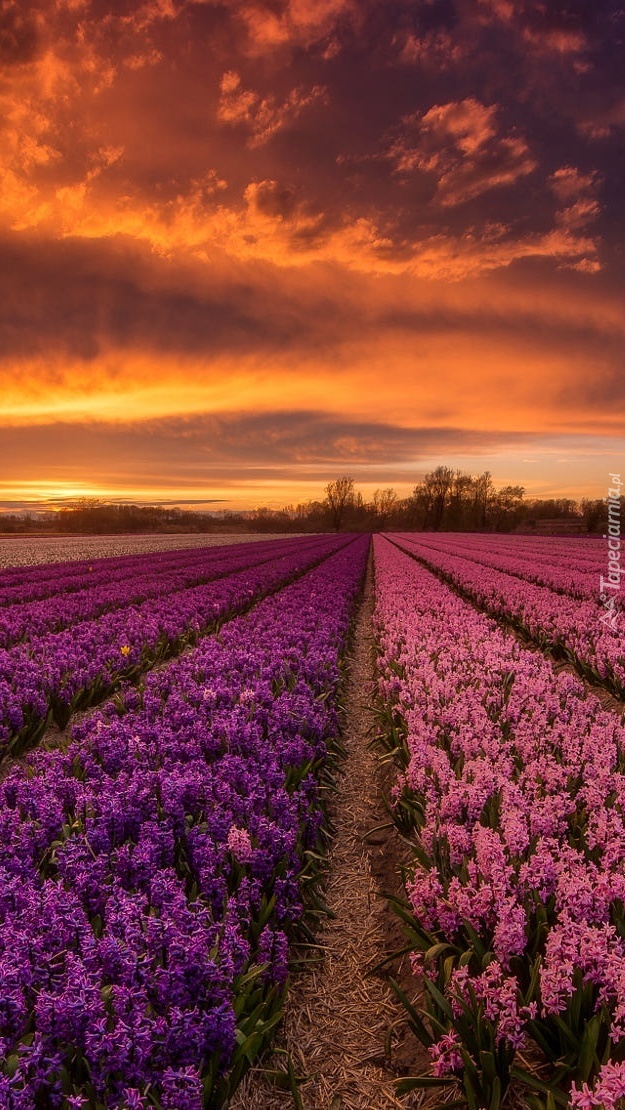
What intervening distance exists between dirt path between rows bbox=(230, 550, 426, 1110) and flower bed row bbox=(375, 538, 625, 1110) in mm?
232

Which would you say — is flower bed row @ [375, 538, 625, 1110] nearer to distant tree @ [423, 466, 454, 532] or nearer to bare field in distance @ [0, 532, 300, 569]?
bare field in distance @ [0, 532, 300, 569]

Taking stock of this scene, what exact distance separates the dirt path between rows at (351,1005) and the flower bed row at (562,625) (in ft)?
18.2

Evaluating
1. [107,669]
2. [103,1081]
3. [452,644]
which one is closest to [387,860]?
[103,1081]

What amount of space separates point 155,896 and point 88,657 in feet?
23.1

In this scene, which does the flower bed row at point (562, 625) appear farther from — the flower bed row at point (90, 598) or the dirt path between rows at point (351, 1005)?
the flower bed row at point (90, 598)

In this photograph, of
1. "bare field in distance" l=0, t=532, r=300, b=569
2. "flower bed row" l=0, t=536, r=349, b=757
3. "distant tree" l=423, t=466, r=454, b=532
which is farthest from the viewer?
"distant tree" l=423, t=466, r=454, b=532

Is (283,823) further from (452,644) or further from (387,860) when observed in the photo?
(452,644)

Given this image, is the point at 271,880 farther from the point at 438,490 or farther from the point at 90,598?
the point at 438,490

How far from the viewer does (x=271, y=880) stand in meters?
3.83

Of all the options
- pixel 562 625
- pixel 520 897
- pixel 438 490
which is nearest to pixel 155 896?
pixel 520 897

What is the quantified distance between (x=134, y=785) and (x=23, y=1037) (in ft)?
6.03

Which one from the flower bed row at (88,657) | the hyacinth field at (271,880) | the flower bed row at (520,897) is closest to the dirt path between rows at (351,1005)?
the hyacinth field at (271,880)

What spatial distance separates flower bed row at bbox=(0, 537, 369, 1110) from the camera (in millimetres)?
2246

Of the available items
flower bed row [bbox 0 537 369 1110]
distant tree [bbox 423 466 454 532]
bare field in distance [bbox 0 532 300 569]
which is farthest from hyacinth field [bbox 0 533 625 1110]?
distant tree [bbox 423 466 454 532]
